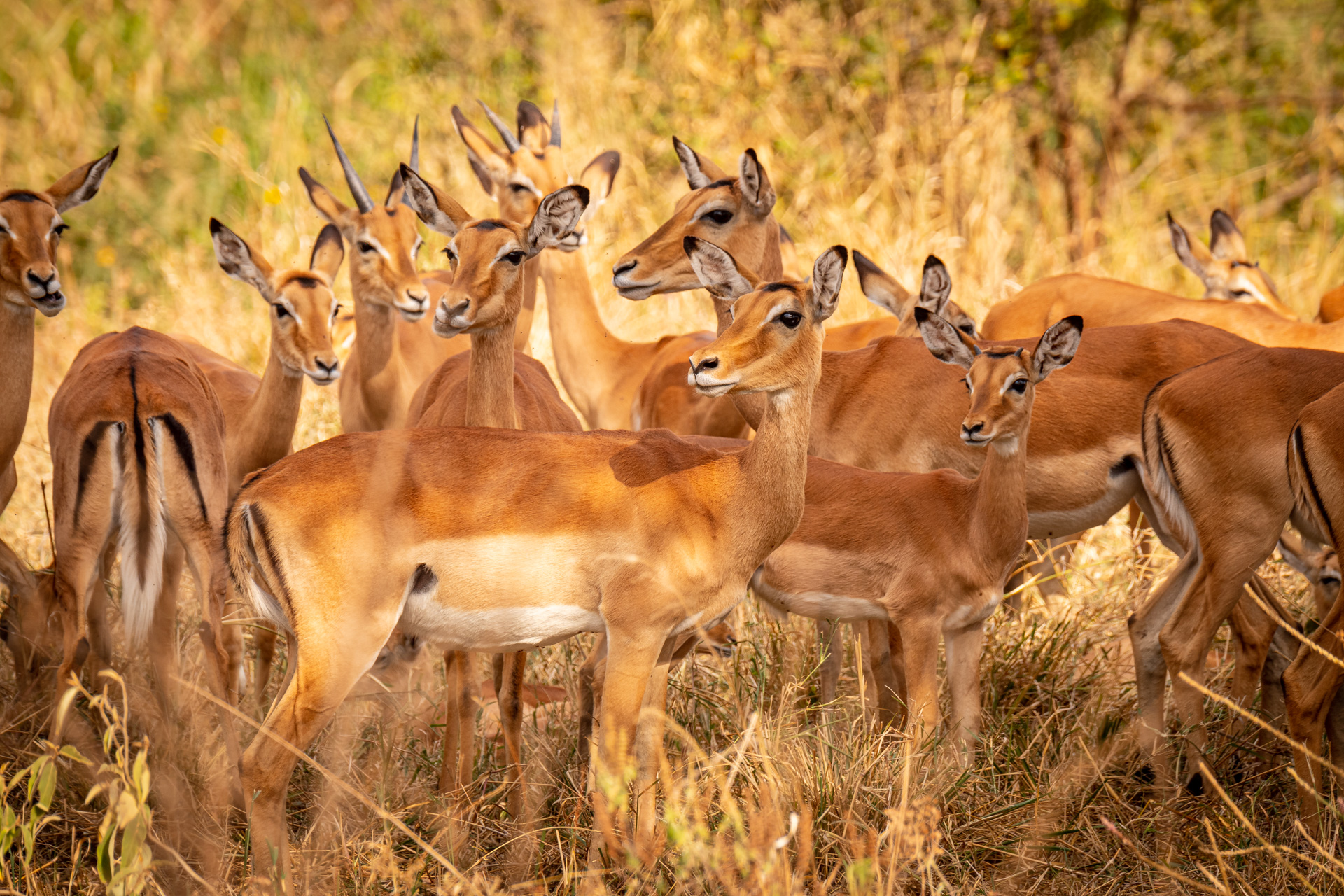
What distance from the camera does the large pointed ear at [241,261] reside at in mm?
5473

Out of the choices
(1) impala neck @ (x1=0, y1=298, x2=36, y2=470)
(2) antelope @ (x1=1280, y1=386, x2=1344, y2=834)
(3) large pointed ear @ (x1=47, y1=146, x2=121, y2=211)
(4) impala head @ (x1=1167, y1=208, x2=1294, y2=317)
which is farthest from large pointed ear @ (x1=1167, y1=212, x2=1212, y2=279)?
(1) impala neck @ (x1=0, y1=298, x2=36, y2=470)

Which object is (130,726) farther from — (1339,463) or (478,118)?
(478,118)

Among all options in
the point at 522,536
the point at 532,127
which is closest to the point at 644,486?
the point at 522,536

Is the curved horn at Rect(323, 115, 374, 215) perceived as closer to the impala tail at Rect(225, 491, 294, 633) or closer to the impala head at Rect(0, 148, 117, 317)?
the impala head at Rect(0, 148, 117, 317)

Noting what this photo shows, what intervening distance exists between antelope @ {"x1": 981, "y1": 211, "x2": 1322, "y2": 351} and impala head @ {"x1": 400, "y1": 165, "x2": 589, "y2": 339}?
3391 millimetres

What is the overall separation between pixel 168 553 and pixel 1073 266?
720 centimetres

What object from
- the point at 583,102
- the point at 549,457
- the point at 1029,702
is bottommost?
the point at 1029,702

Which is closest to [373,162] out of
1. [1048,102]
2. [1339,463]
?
[1048,102]

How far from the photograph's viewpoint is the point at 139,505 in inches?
173

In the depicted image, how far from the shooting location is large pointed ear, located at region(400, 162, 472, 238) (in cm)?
481

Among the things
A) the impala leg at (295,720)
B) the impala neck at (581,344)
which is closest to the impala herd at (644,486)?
the impala leg at (295,720)

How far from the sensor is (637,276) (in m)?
5.11

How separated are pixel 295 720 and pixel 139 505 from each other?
4.64ft

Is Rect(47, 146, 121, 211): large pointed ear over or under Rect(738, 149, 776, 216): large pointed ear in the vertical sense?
over
